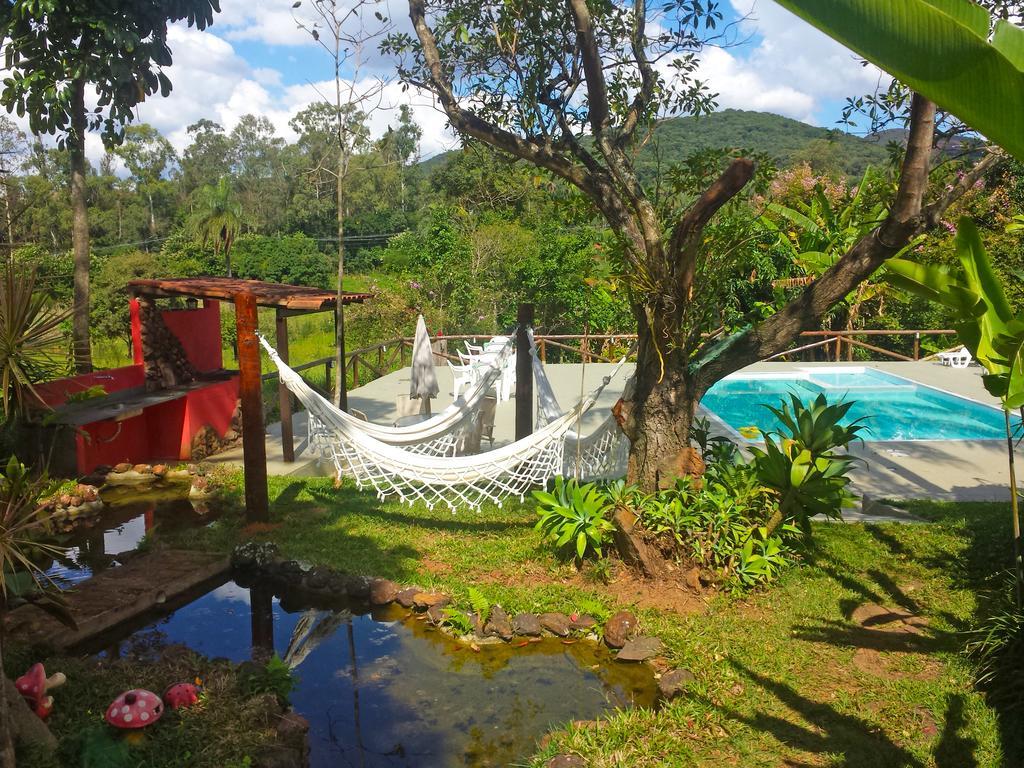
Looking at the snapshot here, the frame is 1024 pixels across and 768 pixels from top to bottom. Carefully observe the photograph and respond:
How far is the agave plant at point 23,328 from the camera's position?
2.68 meters

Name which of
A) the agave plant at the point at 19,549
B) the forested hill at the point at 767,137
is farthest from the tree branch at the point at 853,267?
the forested hill at the point at 767,137

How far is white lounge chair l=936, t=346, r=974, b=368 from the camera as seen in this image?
8648mm

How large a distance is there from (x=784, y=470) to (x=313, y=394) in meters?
2.29

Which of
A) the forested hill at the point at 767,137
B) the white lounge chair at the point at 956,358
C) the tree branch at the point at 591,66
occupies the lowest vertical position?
the white lounge chair at the point at 956,358

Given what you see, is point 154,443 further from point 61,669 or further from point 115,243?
point 115,243

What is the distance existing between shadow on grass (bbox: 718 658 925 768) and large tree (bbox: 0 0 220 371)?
15.4 ft

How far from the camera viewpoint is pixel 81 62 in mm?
5523

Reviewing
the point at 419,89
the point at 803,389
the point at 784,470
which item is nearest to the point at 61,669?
the point at 784,470

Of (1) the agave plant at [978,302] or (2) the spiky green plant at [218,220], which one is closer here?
(1) the agave plant at [978,302]

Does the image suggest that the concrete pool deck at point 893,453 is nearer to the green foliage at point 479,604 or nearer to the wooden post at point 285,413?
the wooden post at point 285,413

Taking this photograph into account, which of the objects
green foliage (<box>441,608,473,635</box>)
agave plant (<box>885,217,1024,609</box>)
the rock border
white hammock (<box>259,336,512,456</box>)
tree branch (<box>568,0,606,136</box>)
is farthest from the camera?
white hammock (<box>259,336,512,456</box>)

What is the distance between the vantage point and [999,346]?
6.64 ft

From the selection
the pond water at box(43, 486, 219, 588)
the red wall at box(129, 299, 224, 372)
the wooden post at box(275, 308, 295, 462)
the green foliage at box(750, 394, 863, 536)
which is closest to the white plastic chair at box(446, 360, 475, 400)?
the wooden post at box(275, 308, 295, 462)

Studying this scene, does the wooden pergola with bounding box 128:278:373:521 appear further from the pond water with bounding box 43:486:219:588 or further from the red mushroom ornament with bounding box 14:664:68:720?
the red mushroom ornament with bounding box 14:664:68:720
